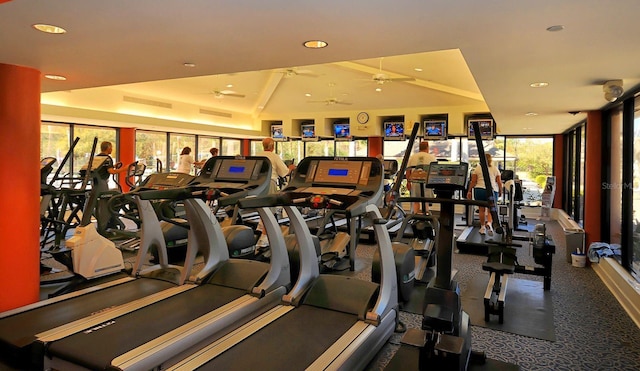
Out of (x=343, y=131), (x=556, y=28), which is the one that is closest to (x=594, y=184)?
(x=556, y=28)

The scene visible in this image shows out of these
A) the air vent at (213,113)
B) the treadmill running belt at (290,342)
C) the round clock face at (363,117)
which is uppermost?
the air vent at (213,113)

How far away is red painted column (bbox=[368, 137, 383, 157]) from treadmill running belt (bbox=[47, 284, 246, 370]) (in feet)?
29.4

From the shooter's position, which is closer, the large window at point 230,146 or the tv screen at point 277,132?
the tv screen at point 277,132

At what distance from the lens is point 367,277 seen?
16.6ft

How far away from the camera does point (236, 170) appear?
14.5 feet

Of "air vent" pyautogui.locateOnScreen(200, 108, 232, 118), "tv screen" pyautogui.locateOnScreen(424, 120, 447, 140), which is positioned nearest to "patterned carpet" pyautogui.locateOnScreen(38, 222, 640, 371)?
"tv screen" pyautogui.locateOnScreen(424, 120, 447, 140)

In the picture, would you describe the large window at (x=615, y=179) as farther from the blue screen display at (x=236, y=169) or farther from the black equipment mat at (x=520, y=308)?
the blue screen display at (x=236, y=169)

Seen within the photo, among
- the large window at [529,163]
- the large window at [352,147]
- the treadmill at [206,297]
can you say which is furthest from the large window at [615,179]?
the large window at [352,147]

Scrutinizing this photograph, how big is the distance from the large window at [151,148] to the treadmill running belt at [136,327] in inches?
331

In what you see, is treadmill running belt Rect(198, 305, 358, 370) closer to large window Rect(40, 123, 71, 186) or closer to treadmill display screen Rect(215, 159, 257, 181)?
treadmill display screen Rect(215, 159, 257, 181)

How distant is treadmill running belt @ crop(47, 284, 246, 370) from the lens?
2.62 m

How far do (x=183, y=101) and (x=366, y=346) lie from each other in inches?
391

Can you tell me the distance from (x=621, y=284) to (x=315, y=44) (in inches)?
158

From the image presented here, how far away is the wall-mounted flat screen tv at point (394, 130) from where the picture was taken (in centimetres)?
1161
